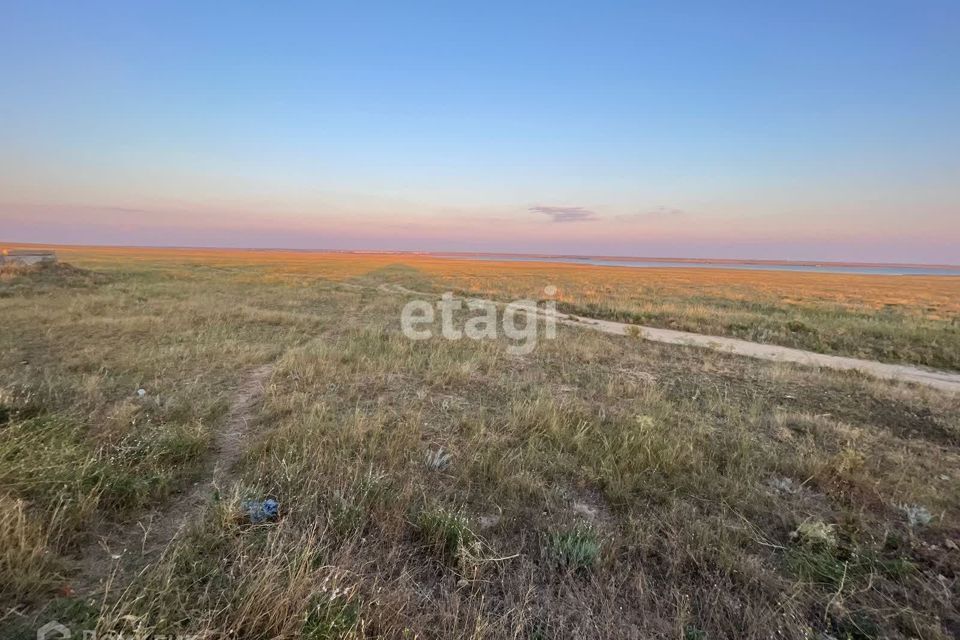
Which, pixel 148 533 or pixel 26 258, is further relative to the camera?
pixel 26 258

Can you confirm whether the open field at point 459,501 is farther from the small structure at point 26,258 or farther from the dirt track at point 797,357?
the small structure at point 26,258

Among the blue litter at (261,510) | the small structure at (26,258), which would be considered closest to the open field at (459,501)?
the blue litter at (261,510)

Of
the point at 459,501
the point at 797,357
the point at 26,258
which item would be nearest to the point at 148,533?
the point at 459,501

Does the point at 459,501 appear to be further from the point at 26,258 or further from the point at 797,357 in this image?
the point at 26,258

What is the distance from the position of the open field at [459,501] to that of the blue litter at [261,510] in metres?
0.13

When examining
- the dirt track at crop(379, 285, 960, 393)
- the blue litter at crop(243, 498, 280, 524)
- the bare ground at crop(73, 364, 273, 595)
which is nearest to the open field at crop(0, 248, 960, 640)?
the bare ground at crop(73, 364, 273, 595)

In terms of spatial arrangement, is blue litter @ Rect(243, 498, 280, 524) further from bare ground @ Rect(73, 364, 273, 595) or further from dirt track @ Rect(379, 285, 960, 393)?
dirt track @ Rect(379, 285, 960, 393)

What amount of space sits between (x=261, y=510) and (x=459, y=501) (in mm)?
1997

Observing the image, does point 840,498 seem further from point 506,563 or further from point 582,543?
point 506,563

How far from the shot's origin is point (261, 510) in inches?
140

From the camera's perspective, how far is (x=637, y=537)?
153 inches

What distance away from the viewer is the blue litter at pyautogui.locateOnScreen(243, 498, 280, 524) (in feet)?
11.4

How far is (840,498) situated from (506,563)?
14.7 feet

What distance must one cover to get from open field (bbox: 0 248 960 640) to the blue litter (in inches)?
Answer: 5.1
